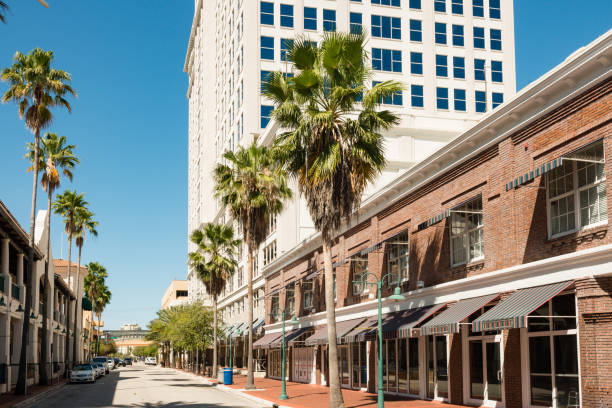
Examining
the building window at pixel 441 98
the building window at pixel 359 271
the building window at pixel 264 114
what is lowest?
the building window at pixel 359 271

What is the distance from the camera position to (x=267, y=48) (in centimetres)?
6159

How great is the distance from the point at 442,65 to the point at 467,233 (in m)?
41.7

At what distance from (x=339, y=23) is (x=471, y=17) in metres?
12.7

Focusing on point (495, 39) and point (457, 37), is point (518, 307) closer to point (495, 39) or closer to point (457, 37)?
point (457, 37)

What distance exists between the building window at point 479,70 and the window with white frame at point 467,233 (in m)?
40.9

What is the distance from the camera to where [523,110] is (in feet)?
62.8

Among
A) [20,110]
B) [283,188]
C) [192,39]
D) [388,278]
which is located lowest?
[388,278]

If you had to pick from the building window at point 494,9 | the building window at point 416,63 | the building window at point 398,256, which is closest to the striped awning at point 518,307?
the building window at point 398,256

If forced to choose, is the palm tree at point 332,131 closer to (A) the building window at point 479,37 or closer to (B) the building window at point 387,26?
(B) the building window at point 387,26

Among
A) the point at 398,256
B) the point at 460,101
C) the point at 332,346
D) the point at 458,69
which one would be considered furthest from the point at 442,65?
the point at 332,346

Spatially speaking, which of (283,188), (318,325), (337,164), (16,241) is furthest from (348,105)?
(16,241)

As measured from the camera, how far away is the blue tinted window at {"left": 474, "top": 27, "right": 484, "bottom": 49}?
62.8 m

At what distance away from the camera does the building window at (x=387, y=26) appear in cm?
6134

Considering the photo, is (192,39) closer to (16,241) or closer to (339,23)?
(339,23)
